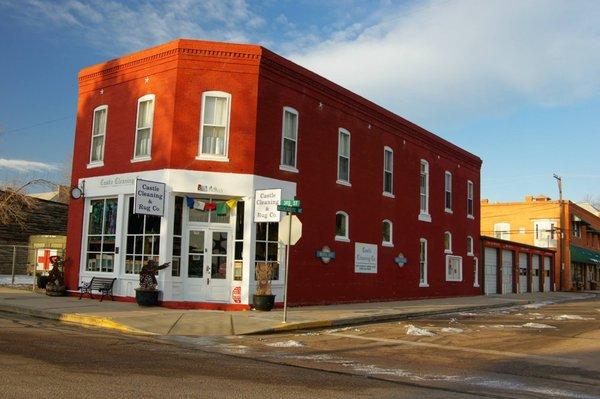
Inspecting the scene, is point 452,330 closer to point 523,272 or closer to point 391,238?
point 391,238

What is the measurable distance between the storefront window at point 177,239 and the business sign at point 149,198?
605mm

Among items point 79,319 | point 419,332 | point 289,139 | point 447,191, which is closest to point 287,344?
point 419,332

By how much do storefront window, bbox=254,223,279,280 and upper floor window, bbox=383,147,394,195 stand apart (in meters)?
8.04

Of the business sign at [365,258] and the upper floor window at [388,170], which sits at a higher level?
the upper floor window at [388,170]

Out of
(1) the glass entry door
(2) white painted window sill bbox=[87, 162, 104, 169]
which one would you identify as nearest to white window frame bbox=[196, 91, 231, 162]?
(1) the glass entry door

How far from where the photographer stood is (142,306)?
17.3 metres

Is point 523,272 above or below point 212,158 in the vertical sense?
below

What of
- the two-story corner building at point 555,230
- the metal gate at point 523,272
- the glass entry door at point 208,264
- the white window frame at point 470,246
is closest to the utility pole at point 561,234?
the two-story corner building at point 555,230

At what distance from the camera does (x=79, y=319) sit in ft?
48.2

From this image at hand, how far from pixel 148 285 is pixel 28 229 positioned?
19491mm

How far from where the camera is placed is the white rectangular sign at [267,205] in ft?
55.4

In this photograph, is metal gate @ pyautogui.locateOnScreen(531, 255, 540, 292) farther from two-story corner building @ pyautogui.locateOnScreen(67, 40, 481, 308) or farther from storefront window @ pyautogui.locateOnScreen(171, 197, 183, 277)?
storefront window @ pyautogui.locateOnScreen(171, 197, 183, 277)

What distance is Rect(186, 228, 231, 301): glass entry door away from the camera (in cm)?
1806

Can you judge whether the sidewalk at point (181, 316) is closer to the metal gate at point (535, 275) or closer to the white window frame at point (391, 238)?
the white window frame at point (391, 238)
